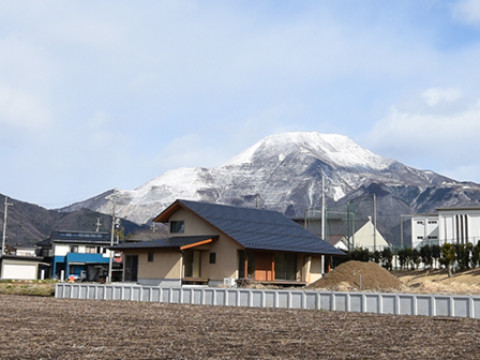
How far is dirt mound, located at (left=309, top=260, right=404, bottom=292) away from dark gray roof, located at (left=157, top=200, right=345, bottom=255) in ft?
18.3

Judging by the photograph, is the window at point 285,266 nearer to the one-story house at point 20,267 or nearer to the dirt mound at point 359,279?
the dirt mound at point 359,279

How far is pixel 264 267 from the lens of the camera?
4250cm

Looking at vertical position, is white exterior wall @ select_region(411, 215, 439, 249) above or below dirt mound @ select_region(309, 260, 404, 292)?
above

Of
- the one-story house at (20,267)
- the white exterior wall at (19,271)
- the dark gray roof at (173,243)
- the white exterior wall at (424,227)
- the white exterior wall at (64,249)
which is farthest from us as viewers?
the white exterior wall at (64,249)

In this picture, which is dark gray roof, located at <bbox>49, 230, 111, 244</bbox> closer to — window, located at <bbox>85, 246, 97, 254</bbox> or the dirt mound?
window, located at <bbox>85, 246, 97, 254</bbox>

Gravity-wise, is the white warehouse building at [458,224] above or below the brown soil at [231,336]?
above

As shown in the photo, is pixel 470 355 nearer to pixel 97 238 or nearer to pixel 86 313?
pixel 86 313

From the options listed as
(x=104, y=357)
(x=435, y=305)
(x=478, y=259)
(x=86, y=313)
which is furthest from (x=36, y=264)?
(x=104, y=357)

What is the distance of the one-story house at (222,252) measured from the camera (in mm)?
41031

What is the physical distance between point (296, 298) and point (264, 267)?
55.7 feet

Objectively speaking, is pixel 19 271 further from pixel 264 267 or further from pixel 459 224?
pixel 459 224

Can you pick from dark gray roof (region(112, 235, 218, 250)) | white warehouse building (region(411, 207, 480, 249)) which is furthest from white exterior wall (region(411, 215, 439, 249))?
dark gray roof (region(112, 235, 218, 250))

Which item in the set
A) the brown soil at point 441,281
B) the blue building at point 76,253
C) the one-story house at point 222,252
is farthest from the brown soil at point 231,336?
the blue building at point 76,253

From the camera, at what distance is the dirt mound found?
34562 millimetres
